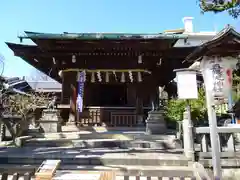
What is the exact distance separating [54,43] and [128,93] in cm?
447

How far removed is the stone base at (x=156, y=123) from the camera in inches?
308

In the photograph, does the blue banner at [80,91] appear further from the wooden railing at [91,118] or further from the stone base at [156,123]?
the stone base at [156,123]

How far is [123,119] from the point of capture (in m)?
9.93

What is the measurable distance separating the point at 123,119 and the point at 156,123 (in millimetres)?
2406

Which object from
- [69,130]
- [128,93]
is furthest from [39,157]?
[128,93]

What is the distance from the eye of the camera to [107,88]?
12.3 m

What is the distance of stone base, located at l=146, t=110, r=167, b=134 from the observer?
7.84m

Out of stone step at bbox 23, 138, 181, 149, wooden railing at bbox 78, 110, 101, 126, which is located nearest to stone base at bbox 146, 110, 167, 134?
stone step at bbox 23, 138, 181, 149

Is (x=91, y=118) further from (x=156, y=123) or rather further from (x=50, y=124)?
(x=156, y=123)

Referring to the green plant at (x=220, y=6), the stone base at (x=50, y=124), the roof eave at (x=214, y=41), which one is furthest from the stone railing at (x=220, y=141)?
the stone base at (x=50, y=124)

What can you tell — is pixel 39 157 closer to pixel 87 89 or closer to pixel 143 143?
pixel 143 143

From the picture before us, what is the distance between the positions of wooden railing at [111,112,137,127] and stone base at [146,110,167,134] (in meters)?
1.90

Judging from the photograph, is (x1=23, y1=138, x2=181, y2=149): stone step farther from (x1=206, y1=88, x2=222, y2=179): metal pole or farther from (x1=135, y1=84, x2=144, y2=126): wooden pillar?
(x1=135, y1=84, x2=144, y2=126): wooden pillar

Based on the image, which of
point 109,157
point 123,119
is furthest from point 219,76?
point 123,119
